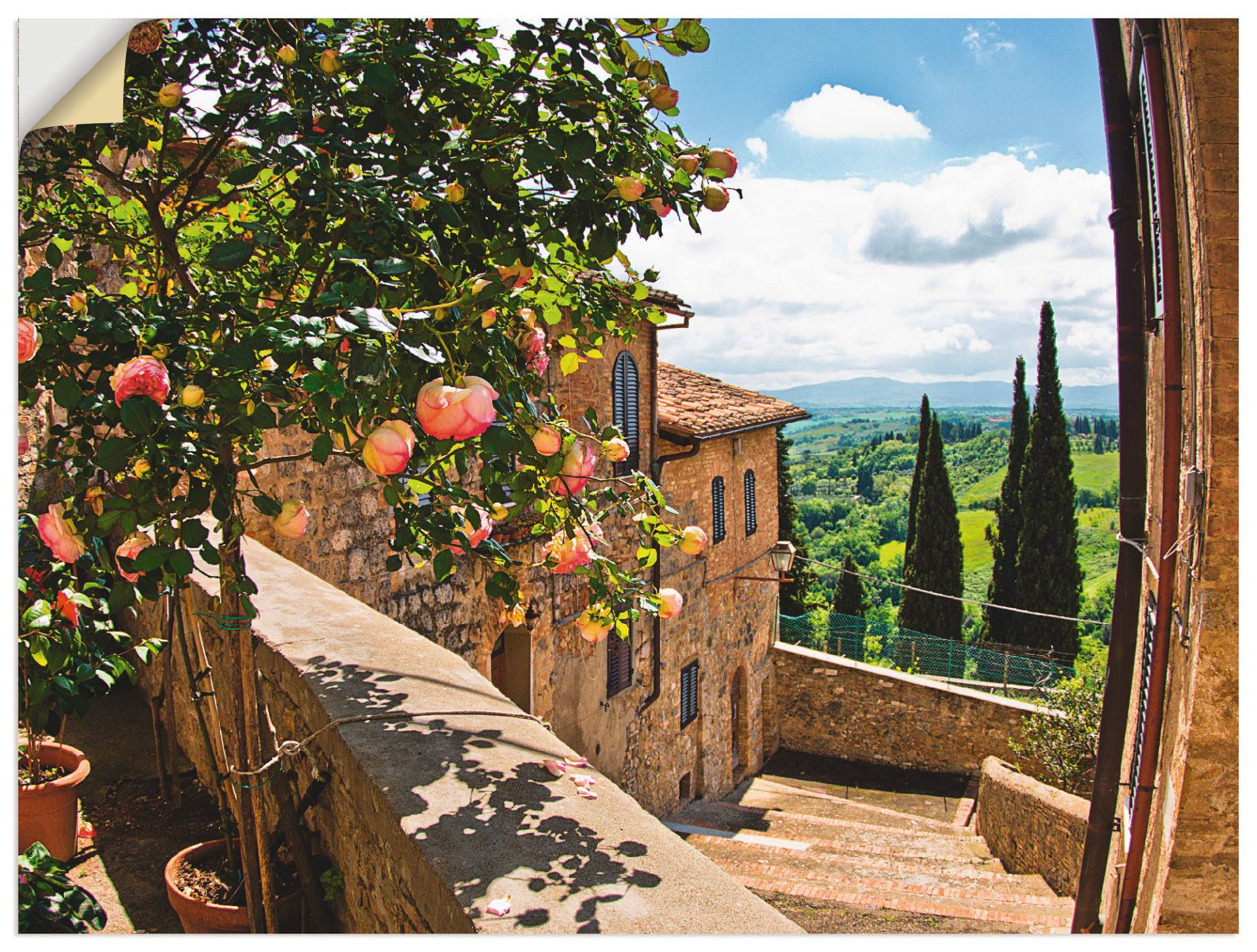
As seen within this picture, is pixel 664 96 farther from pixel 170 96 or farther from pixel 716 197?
pixel 170 96

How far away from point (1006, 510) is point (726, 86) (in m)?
16.4

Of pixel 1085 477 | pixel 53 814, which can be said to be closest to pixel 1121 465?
pixel 53 814

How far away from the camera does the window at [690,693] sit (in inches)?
425

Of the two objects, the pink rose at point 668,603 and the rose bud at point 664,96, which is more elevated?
the rose bud at point 664,96

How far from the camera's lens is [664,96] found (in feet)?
6.95

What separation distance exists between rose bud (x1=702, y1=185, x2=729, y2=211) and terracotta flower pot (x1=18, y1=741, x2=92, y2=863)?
8.66 ft

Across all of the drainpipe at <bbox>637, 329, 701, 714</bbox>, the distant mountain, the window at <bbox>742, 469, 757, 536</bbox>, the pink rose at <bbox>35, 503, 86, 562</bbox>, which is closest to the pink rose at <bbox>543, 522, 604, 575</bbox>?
the pink rose at <bbox>35, 503, 86, 562</bbox>

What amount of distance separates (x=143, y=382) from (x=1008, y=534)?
18.3 m

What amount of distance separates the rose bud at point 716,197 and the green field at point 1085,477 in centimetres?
558

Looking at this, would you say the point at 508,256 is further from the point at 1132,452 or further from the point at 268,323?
the point at 1132,452

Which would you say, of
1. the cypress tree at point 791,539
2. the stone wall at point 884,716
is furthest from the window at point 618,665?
the cypress tree at point 791,539

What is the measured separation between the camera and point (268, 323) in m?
1.47

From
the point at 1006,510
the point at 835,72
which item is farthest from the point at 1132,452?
the point at 1006,510

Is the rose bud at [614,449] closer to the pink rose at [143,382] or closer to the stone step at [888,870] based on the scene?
the pink rose at [143,382]
